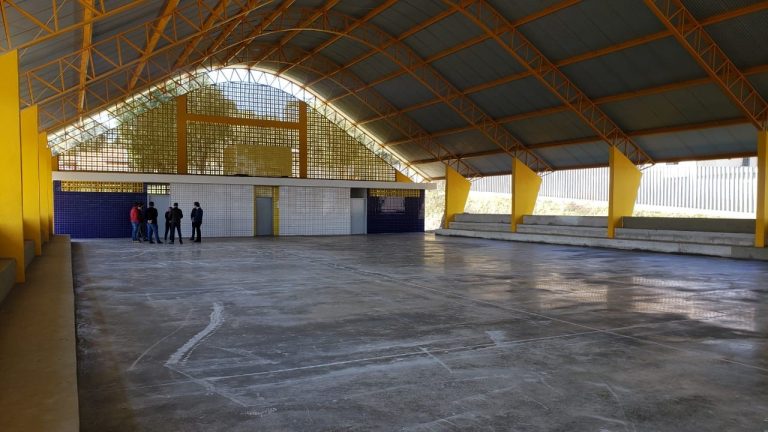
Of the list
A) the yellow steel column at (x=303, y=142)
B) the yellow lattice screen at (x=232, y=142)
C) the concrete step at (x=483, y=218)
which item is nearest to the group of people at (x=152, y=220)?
the yellow lattice screen at (x=232, y=142)

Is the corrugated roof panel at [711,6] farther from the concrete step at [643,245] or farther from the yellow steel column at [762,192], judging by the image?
the concrete step at [643,245]

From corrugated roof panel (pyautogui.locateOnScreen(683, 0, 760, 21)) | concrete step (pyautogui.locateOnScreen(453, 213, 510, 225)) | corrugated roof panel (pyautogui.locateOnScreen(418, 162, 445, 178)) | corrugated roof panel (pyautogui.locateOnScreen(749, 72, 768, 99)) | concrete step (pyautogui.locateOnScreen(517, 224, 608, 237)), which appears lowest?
concrete step (pyautogui.locateOnScreen(517, 224, 608, 237))

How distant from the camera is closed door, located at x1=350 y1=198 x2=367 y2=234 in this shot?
33.5 metres

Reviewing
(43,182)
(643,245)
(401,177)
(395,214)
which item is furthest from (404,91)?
(43,182)

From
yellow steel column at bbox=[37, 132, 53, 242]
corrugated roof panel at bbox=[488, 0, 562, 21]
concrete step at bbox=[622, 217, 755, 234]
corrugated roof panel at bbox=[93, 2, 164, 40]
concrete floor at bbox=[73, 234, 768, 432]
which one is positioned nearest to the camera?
concrete floor at bbox=[73, 234, 768, 432]

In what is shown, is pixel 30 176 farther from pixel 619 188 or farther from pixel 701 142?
pixel 701 142

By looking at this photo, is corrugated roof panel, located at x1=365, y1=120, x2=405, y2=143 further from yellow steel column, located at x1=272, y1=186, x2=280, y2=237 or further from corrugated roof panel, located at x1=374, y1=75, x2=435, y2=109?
yellow steel column, located at x1=272, y1=186, x2=280, y2=237

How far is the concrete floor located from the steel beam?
9.19 metres

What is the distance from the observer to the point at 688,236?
21.6 metres

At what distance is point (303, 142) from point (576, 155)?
15.1 meters

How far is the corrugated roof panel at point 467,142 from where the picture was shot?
31.2 metres

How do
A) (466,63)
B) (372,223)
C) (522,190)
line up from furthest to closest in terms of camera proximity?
(372,223)
(522,190)
(466,63)

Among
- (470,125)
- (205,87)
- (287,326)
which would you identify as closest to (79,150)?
(205,87)

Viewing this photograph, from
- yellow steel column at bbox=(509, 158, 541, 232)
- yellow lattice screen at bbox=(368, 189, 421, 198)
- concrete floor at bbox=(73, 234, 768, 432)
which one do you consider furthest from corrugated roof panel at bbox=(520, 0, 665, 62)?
yellow lattice screen at bbox=(368, 189, 421, 198)
